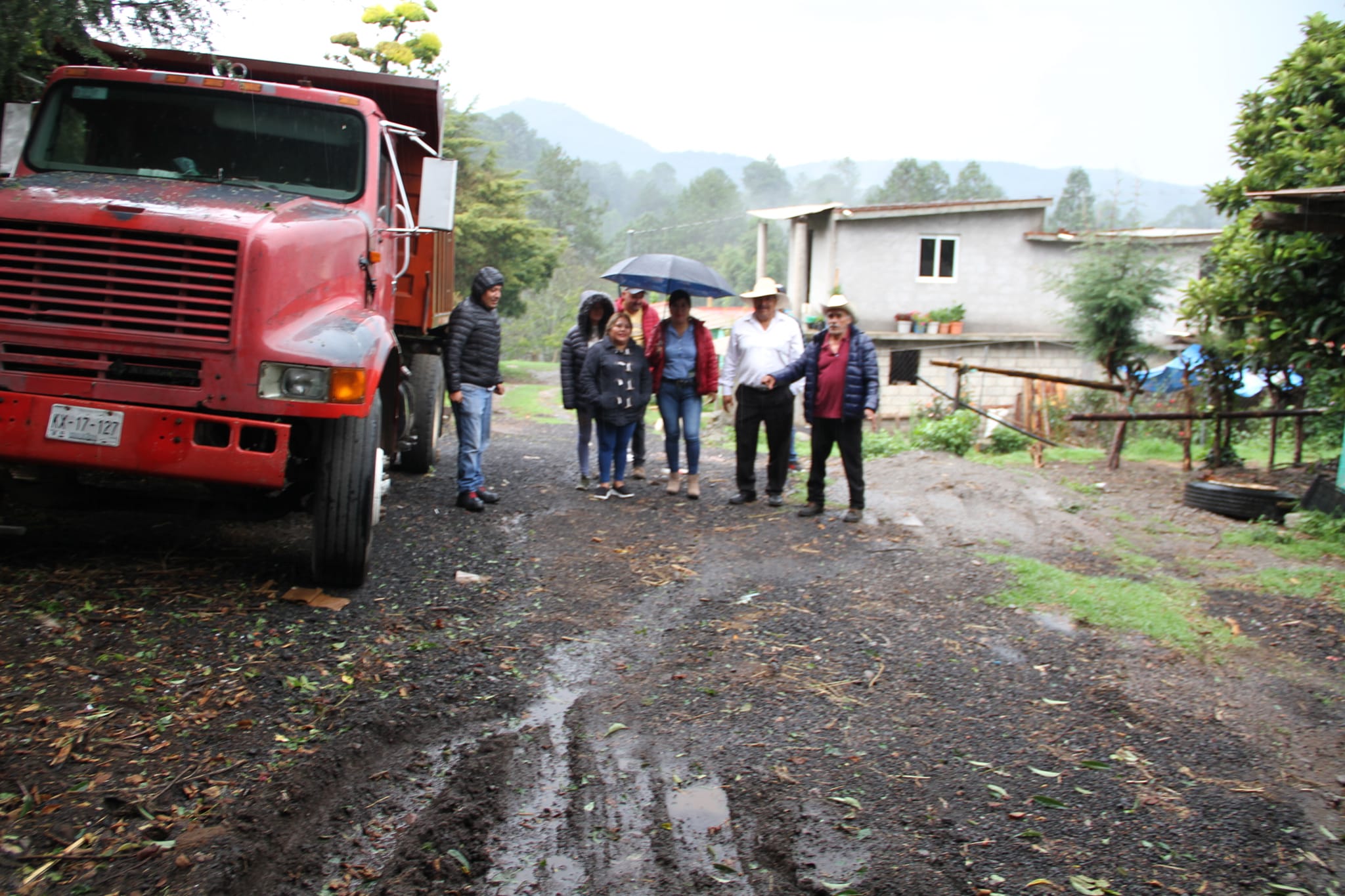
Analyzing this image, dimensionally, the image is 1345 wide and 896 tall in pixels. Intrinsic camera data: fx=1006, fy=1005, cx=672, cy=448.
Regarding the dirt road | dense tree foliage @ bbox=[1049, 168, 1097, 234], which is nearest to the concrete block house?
the dirt road

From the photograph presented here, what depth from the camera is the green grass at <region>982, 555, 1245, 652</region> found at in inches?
216

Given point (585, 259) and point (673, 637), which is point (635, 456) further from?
point (585, 259)

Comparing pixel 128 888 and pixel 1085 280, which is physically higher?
pixel 1085 280

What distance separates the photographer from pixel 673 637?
502 centimetres

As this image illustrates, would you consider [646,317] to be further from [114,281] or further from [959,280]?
[959,280]

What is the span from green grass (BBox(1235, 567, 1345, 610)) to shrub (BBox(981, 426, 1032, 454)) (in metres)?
7.57

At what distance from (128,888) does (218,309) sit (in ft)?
8.93

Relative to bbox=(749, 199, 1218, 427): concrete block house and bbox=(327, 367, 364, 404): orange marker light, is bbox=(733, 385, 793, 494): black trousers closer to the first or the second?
bbox=(327, 367, 364, 404): orange marker light

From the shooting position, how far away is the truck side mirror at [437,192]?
6227 millimetres

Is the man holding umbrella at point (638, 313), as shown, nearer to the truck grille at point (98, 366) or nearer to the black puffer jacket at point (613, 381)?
the black puffer jacket at point (613, 381)

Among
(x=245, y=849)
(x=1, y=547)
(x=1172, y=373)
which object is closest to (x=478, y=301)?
(x=1, y=547)

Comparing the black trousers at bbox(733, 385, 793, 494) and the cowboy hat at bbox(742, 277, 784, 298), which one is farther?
the black trousers at bbox(733, 385, 793, 494)

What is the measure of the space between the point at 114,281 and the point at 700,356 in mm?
4933

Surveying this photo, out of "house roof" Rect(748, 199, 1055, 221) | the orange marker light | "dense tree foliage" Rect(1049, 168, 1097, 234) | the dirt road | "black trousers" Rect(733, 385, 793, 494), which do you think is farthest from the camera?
"dense tree foliage" Rect(1049, 168, 1097, 234)
